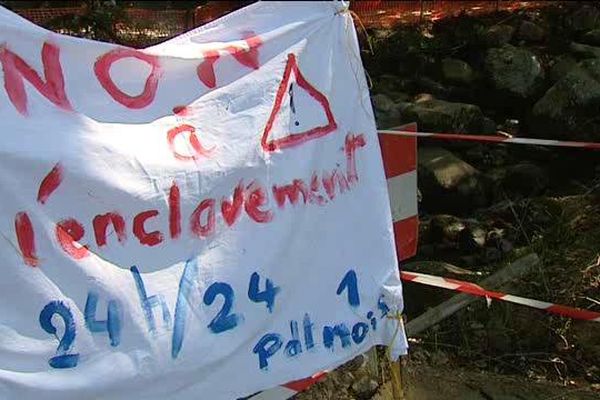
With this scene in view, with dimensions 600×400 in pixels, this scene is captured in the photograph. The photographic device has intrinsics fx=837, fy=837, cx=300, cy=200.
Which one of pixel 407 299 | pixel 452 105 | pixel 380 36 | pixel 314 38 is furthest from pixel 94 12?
pixel 314 38

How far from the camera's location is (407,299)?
15.7 ft

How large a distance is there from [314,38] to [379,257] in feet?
2.64

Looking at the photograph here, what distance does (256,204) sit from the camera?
104 inches

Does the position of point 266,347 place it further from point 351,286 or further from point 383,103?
point 383,103

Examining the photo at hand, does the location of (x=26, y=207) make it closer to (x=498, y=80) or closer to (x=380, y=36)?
(x=498, y=80)

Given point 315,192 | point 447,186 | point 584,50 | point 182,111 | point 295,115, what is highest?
point 182,111

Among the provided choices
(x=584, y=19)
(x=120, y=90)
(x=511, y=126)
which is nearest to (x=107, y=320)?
(x=120, y=90)

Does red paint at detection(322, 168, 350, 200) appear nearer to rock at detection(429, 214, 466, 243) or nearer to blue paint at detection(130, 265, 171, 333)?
blue paint at detection(130, 265, 171, 333)

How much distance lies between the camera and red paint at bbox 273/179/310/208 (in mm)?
2693

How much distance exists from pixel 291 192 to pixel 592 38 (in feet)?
31.1

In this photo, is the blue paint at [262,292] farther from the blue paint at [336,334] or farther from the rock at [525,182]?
the rock at [525,182]

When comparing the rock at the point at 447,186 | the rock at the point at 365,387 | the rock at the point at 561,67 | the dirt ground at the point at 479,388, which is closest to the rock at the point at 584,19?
the rock at the point at 561,67

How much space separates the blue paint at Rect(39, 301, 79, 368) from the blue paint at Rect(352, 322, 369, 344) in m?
1.04

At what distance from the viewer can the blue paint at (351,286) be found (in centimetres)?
288
